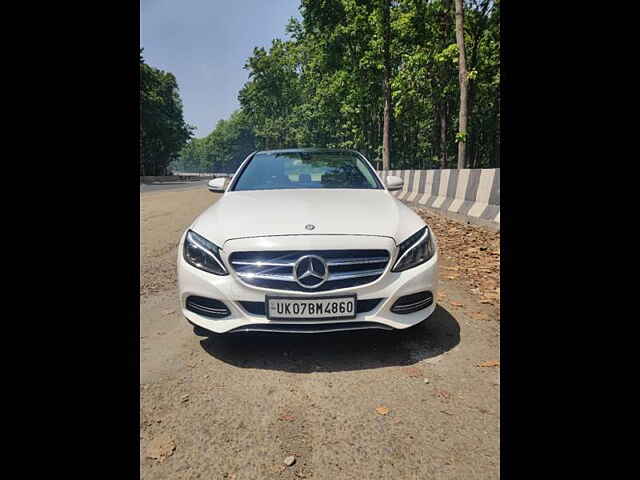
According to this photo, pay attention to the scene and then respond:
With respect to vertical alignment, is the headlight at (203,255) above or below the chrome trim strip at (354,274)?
above

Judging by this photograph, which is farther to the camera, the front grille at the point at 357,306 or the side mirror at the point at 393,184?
the side mirror at the point at 393,184

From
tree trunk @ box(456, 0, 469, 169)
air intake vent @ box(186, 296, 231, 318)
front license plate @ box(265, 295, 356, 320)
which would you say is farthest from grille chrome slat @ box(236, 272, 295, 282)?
tree trunk @ box(456, 0, 469, 169)

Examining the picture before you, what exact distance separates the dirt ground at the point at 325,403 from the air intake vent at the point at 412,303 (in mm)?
314

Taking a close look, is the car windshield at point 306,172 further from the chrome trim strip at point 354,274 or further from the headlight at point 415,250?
the chrome trim strip at point 354,274

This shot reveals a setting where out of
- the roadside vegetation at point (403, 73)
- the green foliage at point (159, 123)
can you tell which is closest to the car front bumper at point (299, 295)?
the roadside vegetation at point (403, 73)

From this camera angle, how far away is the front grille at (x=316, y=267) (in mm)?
2154

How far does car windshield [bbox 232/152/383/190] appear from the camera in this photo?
3551 mm

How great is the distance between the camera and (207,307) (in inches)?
89.4

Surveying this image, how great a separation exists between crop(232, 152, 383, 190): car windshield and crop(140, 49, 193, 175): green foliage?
41.8 meters

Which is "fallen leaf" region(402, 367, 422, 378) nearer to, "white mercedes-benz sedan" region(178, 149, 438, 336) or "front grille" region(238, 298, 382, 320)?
"white mercedes-benz sedan" region(178, 149, 438, 336)
